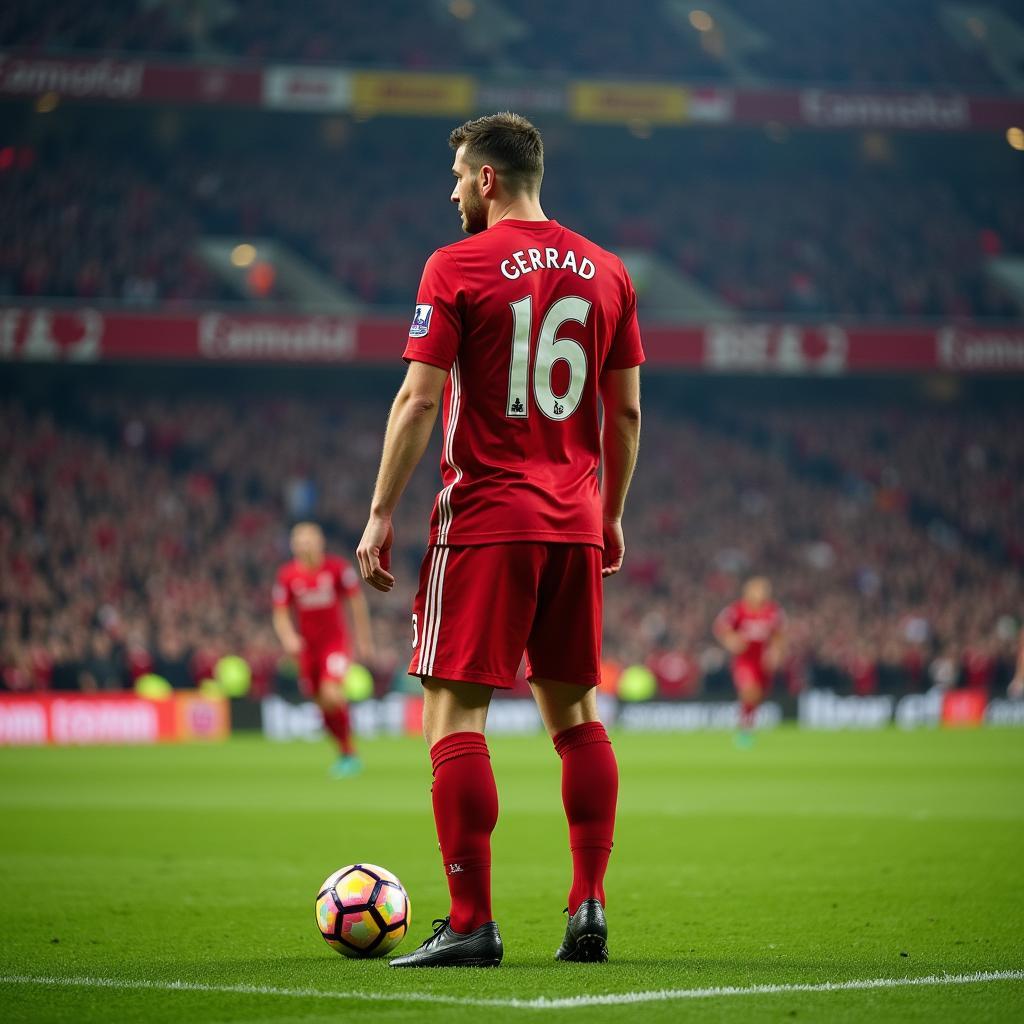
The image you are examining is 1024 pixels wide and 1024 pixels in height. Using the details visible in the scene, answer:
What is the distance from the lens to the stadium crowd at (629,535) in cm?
2925

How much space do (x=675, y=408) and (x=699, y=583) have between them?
283 inches

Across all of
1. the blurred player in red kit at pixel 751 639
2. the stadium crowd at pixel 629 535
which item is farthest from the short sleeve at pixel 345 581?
the stadium crowd at pixel 629 535

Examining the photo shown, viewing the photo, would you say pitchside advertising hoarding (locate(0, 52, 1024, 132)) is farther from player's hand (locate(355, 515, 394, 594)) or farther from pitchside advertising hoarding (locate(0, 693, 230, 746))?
player's hand (locate(355, 515, 394, 594))

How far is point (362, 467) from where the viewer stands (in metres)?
36.3

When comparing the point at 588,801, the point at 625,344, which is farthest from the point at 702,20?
the point at 588,801

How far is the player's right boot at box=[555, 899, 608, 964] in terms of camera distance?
17.4 feet

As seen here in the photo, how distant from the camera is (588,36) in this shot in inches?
1651

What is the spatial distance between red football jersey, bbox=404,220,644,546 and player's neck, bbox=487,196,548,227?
0.19 feet

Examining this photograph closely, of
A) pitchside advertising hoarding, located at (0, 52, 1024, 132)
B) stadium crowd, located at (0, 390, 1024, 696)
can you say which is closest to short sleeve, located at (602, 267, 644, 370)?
stadium crowd, located at (0, 390, 1024, 696)

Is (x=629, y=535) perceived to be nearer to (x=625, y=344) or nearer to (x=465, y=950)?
(x=625, y=344)

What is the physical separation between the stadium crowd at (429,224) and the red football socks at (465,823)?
102 ft

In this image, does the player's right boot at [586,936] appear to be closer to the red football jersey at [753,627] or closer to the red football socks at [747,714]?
the red football socks at [747,714]

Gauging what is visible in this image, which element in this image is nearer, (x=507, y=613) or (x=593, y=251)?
(x=507, y=613)

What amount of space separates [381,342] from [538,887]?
91.9 ft
